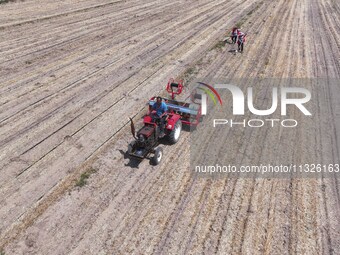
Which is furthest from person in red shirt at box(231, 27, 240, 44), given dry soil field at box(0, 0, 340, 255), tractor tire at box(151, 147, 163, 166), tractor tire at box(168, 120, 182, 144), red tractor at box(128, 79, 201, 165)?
tractor tire at box(151, 147, 163, 166)

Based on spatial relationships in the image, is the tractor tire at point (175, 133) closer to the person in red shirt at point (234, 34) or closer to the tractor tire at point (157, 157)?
the tractor tire at point (157, 157)

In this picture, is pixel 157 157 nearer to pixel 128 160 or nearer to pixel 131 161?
pixel 131 161

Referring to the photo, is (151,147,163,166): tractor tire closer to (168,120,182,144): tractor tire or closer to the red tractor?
the red tractor

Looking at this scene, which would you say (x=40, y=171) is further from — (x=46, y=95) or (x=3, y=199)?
(x=46, y=95)

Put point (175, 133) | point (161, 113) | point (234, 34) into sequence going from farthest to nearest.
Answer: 1. point (234, 34)
2. point (175, 133)
3. point (161, 113)

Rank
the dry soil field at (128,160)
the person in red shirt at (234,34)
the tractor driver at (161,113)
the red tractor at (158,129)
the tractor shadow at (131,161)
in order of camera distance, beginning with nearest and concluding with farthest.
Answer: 1. the dry soil field at (128,160)
2. the red tractor at (158,129)
3. the tractor shadow at (131,161)
4. the tractor driver at (161,113)
5. the person in red shirt at (234,34)

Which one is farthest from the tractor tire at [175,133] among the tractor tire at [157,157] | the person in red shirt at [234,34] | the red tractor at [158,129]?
the person in red shirt at [234,34]

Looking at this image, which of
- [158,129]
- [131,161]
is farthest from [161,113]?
[131,161]
